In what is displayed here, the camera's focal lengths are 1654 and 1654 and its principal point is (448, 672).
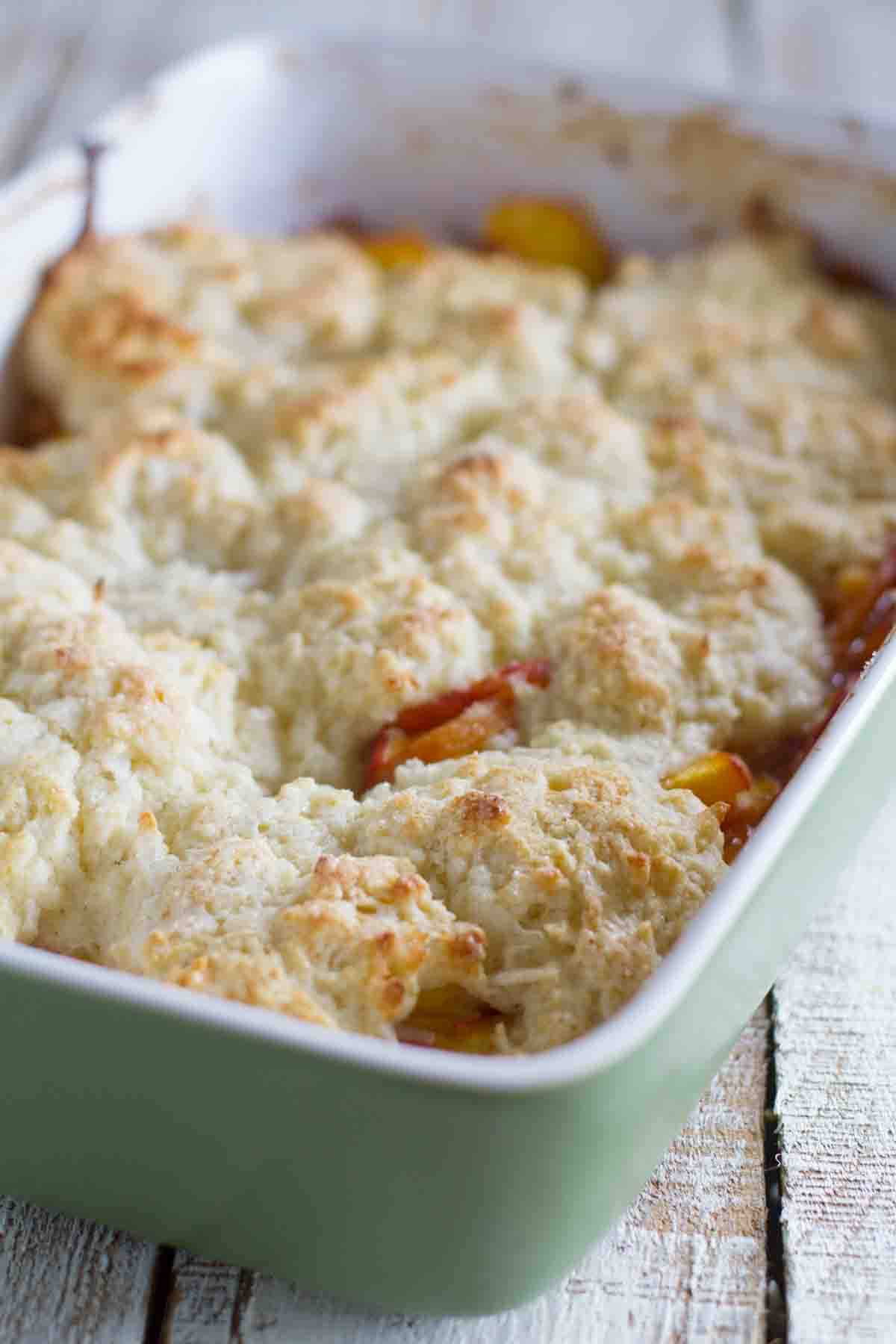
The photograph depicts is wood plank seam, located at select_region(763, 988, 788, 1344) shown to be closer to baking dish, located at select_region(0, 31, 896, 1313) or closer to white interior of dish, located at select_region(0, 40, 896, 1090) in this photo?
baking dish, located at select_region(0, 31, 896, 1313)

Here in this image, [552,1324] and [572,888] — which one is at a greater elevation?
[572,888]

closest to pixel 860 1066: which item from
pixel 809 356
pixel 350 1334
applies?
pixel 350 1334

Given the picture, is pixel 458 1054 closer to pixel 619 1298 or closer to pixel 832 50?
pixel 619 1298

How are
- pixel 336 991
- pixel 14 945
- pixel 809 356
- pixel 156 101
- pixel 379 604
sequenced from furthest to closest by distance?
pixel 156 101 → pixel 809 356 → pixel 379 604 → pixel 336 991 → pixel 14 945

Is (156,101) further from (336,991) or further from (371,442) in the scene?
(336,991)

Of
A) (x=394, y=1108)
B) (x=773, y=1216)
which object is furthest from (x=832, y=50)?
(x=394, y=1108)

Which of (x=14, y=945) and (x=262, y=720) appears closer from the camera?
(x=14, y=945)
